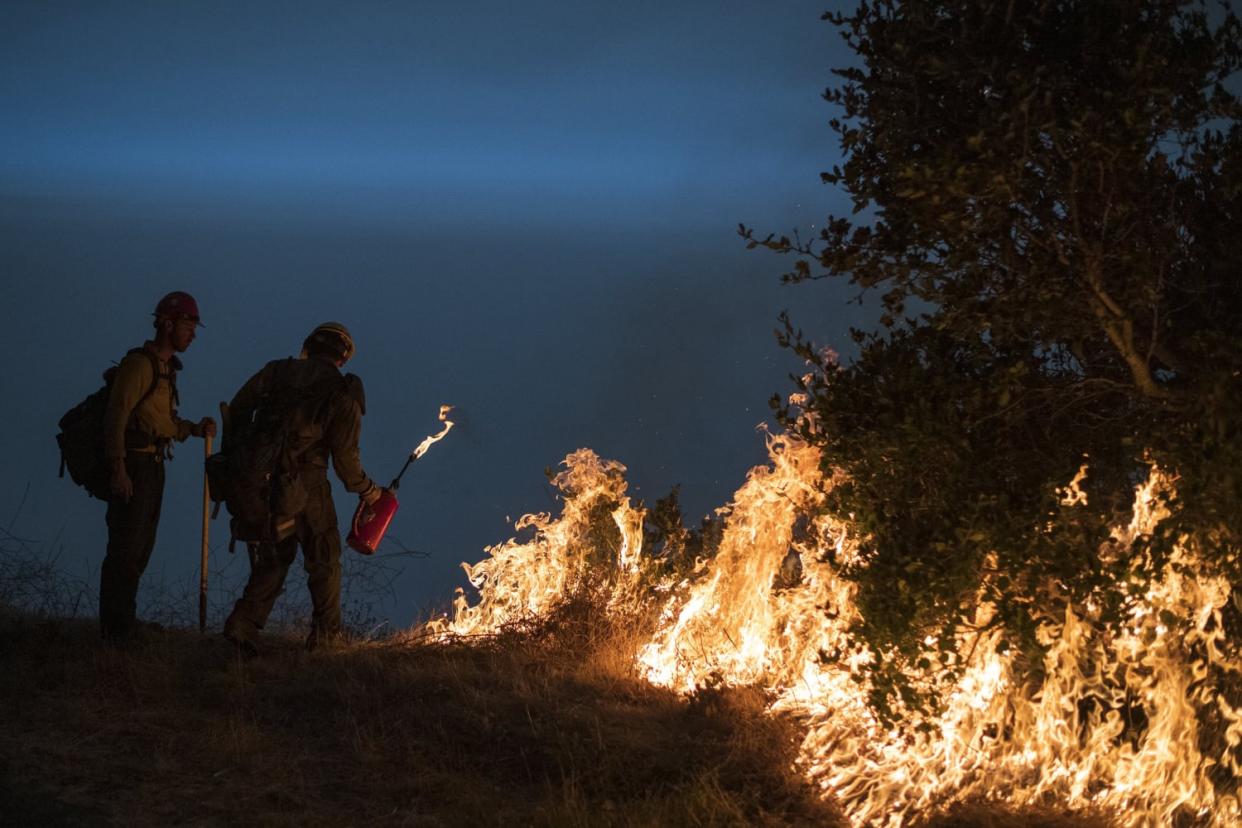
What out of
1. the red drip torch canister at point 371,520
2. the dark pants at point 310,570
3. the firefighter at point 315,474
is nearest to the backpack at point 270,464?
the firefighter at point 315,474

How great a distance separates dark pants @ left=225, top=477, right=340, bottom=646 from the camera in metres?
7.66

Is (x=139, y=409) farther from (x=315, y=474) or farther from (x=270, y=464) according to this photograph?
(x=315, y=474)

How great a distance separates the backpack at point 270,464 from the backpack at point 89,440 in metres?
0.77

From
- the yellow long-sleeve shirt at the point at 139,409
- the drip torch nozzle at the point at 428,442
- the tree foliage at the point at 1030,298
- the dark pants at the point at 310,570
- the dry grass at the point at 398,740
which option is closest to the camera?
the tree foliage at the point at 1030,298

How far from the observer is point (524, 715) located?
633cm

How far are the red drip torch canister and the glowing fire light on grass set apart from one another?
6.54 feet

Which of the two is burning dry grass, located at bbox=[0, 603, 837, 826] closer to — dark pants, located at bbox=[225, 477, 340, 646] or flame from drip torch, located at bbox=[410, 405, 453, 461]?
dark pants, located at bbox=[225, 477, 340, 646]

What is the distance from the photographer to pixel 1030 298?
183 inches

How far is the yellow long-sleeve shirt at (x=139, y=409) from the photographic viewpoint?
24.7ft

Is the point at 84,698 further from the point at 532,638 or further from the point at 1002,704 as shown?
the point at 1002,704

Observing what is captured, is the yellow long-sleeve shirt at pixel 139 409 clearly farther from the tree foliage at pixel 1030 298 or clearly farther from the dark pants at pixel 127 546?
the tree foliage at pixel 1030 298

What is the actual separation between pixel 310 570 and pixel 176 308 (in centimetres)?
201

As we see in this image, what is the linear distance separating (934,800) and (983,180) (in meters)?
2.69

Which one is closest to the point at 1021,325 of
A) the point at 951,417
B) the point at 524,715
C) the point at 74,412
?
the point at 951,417
